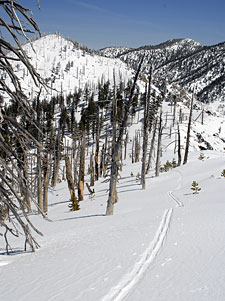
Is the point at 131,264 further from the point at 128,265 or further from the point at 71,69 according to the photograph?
the point at 71,69

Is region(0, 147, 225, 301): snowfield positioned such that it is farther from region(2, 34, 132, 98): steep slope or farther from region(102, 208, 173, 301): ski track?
region(2, 34, 132, 98): steep slope

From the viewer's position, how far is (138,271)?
453 cm

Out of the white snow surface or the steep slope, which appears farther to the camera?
the steep slope

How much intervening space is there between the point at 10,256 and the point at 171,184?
15081 mm

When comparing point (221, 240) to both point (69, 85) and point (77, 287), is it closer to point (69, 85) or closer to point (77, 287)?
point (77, 287)

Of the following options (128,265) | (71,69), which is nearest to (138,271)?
(128,265)

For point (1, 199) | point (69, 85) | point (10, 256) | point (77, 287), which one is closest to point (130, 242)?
point (77, 287)

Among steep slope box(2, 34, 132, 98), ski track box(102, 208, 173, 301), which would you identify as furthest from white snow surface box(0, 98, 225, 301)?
steep slope box(2, 34, 132, 98)

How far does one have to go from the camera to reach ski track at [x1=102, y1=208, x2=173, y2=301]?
12.2ft

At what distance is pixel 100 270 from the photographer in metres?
4.76

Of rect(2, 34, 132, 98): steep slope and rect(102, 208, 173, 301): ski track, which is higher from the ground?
rect(2, 34, 132, 98): steep slope

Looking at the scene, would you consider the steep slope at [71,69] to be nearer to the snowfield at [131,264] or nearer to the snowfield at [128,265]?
the snowfield at [131,264]

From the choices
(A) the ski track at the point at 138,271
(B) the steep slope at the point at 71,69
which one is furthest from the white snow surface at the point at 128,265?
(B) the steep slope at the point at 71,69

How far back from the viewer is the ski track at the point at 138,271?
147 inches
